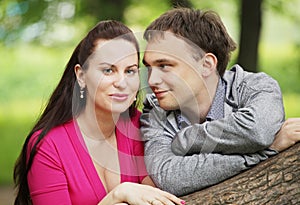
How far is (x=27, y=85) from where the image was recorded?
1099cm

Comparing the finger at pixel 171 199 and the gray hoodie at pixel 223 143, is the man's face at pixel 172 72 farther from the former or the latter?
the finger at pixel 171 199

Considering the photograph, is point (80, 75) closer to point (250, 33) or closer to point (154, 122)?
point (154, 122)

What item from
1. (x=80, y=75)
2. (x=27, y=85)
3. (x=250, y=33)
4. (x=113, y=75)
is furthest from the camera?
(x=27, y=85)

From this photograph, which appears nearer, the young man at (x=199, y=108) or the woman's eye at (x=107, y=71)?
the young man at (x=199, y=108)

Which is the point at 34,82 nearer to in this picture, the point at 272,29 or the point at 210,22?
the point at 272,29

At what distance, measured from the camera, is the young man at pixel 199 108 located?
7.70 ft

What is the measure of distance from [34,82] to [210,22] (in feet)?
27.9

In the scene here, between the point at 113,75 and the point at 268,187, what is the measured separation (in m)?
0.75

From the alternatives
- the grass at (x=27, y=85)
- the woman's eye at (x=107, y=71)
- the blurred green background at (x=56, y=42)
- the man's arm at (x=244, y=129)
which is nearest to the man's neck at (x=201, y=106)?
the man's arm at (x=244, y=129)

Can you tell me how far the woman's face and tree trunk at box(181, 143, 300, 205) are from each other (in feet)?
1.72

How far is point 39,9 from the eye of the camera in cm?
718

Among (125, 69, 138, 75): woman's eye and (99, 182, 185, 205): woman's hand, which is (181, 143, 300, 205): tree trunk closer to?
(99, 182, 185, 205): woman's hand

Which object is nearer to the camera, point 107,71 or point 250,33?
point 107,71

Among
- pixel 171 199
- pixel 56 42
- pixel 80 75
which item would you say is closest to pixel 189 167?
pixel 171 199
